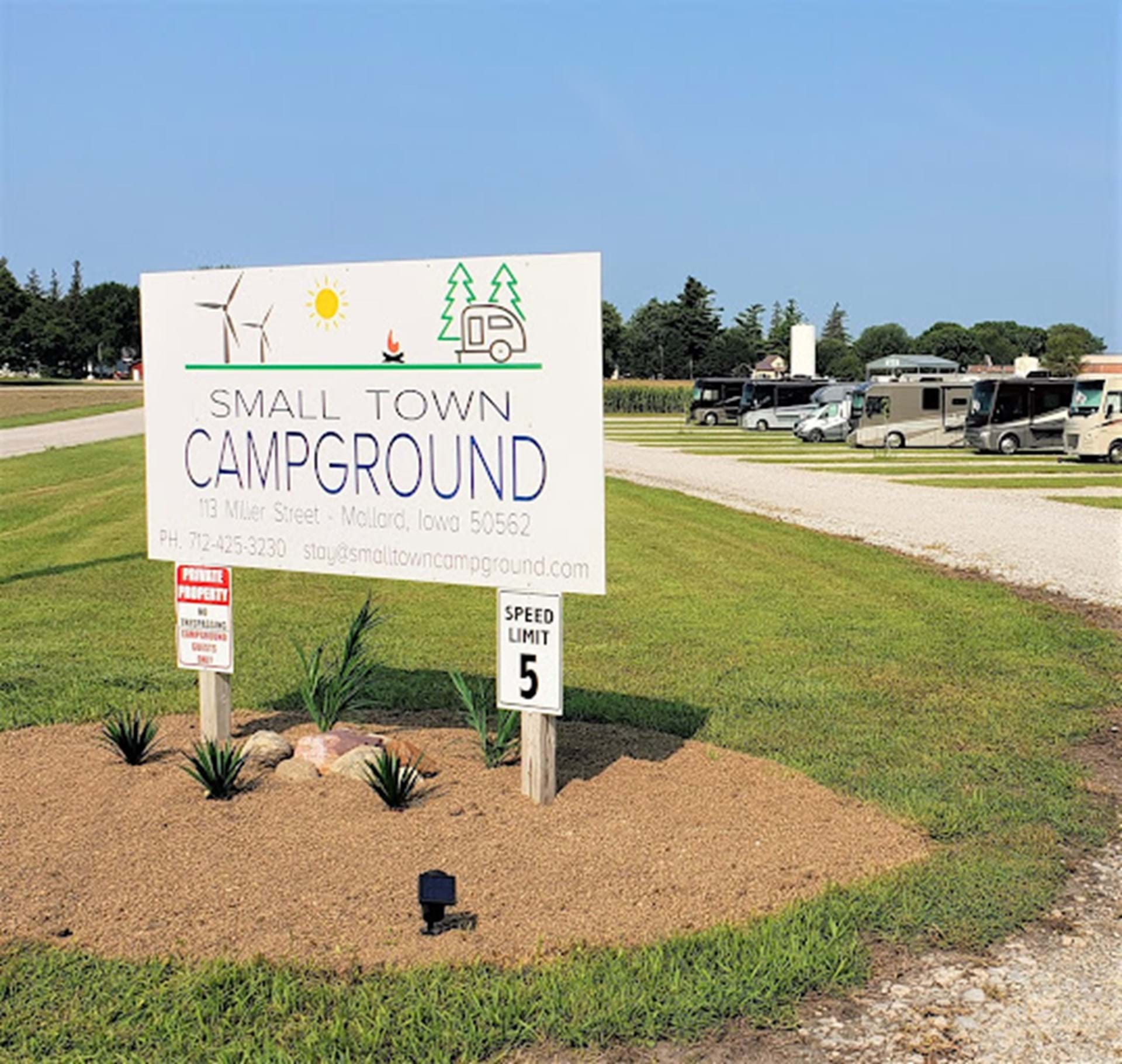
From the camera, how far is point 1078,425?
113ft

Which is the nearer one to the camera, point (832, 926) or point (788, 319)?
point (832, 926)

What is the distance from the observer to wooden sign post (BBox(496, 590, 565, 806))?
564cm

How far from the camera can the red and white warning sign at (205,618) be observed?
648 centimetres

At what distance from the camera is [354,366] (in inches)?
237

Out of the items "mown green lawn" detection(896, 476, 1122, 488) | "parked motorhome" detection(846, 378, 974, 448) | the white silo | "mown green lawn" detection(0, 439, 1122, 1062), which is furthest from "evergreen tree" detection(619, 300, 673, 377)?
"mown green lawn" detection(0, 439, 1122, 1062)

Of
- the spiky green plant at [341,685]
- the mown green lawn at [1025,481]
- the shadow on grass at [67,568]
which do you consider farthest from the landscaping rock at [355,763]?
the mown green lawn at [1025,481]

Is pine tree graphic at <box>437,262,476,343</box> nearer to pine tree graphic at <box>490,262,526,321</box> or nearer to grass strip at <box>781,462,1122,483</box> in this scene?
pine tree graphic at <box>490,262,526,321</box>

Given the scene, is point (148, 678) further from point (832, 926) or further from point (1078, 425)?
Result: point (1078, 425)

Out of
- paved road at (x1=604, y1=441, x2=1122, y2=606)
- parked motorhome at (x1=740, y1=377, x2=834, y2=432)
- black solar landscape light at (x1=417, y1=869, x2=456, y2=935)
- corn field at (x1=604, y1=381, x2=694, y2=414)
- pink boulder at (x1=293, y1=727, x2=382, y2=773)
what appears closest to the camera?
black solar landscape light at (x1=417, y1=869, x2=456, y2=935)

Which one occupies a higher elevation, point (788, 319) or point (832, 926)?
point (788, 319)

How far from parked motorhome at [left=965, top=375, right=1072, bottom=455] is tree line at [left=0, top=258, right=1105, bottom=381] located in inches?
2566

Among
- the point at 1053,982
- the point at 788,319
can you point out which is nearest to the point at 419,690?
the point at 1053,982

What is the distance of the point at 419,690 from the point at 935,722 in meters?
2.94

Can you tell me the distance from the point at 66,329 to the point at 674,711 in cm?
13794
